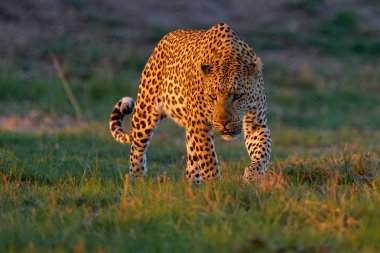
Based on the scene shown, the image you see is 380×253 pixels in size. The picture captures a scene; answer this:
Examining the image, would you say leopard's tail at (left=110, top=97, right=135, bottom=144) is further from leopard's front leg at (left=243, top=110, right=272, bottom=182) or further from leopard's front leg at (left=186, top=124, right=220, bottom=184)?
leopard's front leg at (left=243, top=110, right=272, bottom=182)

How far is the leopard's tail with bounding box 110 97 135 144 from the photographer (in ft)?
31.7

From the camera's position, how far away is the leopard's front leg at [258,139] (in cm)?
794

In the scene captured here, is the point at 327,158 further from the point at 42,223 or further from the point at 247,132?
the point at 42,223

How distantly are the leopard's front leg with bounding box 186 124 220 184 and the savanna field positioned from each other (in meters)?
0.16

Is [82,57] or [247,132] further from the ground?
[82,57]

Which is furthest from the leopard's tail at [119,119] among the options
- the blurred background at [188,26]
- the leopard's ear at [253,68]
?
the blurred background at [188,26]

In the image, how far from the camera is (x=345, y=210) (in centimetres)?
585

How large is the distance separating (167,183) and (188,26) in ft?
61.9

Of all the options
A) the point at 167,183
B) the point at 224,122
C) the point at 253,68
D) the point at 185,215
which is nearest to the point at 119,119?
the point at 253,68

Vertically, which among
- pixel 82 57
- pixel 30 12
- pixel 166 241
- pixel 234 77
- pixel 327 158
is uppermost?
pixel 30 12

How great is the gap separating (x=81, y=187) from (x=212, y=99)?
1.55 m

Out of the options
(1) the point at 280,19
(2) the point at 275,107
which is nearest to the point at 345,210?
(2) the point at 275,107

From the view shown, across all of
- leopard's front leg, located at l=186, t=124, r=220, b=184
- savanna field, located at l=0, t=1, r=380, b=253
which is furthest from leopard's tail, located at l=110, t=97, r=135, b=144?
leopard's front leg, located at l=186, t=124, r=220, b=184

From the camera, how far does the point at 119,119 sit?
397 inches
